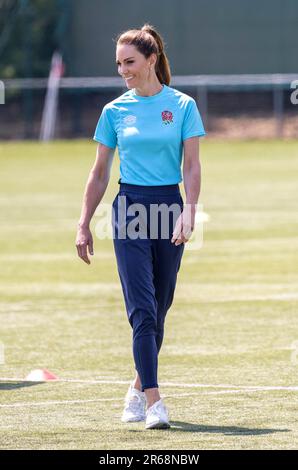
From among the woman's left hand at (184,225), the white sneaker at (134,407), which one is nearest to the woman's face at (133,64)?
the woman's left hand at (184,225)

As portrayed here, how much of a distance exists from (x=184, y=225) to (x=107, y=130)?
798 mm

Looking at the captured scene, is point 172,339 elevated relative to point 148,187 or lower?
lower

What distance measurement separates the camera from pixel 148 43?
8.16 metres

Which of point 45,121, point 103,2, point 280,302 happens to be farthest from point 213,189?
point 103,2

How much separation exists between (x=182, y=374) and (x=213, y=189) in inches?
813

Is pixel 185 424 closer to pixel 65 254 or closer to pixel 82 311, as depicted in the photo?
pixel 82 311

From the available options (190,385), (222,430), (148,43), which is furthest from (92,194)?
(190,385)

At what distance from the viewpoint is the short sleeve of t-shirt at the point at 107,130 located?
27.0 ft

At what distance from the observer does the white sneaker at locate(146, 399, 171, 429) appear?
25.9 feet

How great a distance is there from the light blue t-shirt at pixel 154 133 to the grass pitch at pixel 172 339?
59.1 inches

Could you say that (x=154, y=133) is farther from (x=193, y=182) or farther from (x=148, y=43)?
(x=148, y=43)

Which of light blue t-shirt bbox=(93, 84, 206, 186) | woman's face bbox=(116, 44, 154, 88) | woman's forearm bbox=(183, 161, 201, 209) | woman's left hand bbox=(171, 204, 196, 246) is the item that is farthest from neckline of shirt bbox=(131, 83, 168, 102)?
woman's left hand bbox=(171, 204, 196, 246)

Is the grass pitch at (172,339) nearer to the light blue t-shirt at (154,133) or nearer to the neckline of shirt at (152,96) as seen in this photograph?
the light blue t-shirt at (154,133)

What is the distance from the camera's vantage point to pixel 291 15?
49844mm
